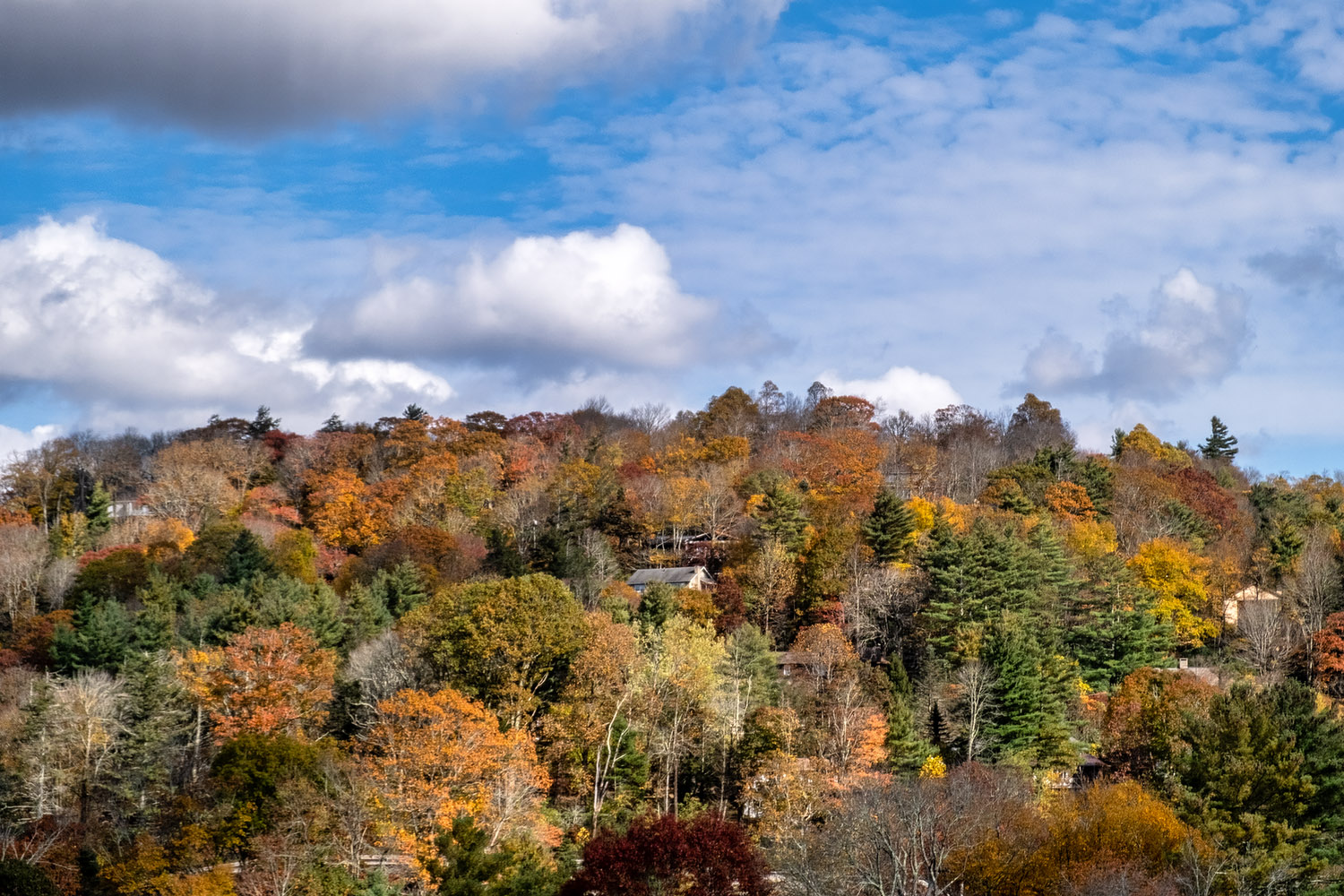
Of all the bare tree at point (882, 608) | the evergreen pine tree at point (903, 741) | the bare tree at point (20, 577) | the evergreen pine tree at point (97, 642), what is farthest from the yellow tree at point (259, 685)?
the bare tree at point (20, 577)

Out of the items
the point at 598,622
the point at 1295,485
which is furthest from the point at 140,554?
the point at 1295,485

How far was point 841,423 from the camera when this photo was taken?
93.1 meters

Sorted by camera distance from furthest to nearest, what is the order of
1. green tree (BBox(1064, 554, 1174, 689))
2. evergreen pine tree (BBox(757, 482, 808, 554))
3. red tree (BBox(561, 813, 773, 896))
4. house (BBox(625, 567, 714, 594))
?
1. house (BBox(625, 567, 714, 594))
2. evergreen pine tree (BBox(757, 482, 808, 554))
3. green tree (BBox(1064, 554, 1174, 689))
4. red tree (BBox(561, 813, 773, 896))

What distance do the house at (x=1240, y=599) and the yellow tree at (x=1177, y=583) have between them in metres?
1.65

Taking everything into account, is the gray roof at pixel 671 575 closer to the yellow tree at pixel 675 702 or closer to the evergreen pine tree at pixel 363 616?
the evergreen pine tree at pixel 363 616

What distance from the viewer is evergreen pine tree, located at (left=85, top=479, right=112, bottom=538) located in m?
77.8

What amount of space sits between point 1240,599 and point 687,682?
34.0 metres

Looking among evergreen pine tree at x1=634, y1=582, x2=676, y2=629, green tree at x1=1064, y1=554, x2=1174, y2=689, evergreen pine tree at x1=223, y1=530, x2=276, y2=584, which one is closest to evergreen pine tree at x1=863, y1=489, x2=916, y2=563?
green tree at x1=1064, y1=554, x2=1174, y2=689

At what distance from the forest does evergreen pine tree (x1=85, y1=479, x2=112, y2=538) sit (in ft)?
0.92

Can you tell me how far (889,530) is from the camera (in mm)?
58719

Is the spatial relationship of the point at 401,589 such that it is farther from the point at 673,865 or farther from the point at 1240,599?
the point at 1240,599

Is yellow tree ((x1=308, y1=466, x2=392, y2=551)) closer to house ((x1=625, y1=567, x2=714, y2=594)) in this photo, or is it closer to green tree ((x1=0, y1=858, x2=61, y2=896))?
house ((x1=625, y1=567, x2=714, y2=594))

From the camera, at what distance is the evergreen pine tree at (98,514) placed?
77750 millimetres

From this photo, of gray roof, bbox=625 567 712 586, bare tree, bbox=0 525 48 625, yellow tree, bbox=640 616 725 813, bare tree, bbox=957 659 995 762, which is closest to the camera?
yellow tree, bbox=640 616 725 813
